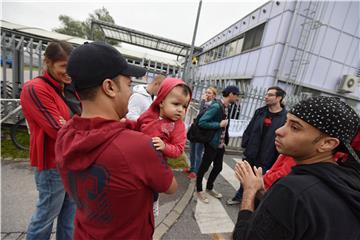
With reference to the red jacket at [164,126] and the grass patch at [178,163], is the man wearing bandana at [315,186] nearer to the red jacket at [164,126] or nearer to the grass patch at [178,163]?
the red jacket at [164,126]

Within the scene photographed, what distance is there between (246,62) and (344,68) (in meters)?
5.77

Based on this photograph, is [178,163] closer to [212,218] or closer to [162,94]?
[212,218]

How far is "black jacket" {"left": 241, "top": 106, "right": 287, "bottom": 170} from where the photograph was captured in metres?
3.34

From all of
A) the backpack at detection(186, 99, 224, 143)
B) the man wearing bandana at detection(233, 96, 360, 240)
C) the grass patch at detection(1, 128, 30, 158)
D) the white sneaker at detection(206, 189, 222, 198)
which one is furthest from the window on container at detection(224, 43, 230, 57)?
the man wearing bandana at detection(233, 96, 360, 240)

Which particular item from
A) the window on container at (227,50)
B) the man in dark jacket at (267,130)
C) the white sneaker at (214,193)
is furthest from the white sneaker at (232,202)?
the window on container at (227,50)

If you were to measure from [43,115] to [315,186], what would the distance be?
202 cm

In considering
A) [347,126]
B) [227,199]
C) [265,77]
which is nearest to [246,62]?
[265,77]

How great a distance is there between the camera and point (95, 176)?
0.94 meters

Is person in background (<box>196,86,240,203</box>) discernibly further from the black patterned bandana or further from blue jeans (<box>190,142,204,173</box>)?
the black patterned bandana

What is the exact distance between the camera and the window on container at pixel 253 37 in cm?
1261

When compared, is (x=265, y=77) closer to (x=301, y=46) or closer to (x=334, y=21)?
(x=301, y=46)

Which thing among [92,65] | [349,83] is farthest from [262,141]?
[349,83]

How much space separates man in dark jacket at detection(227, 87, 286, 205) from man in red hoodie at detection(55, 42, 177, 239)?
2.77 metres

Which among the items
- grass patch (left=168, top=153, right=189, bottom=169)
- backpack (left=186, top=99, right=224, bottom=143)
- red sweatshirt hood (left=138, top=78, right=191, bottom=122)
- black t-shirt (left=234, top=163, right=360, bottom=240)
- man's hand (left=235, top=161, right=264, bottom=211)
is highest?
red sweatshirt hood (left=138, top=78, right=191, bottom=122)
